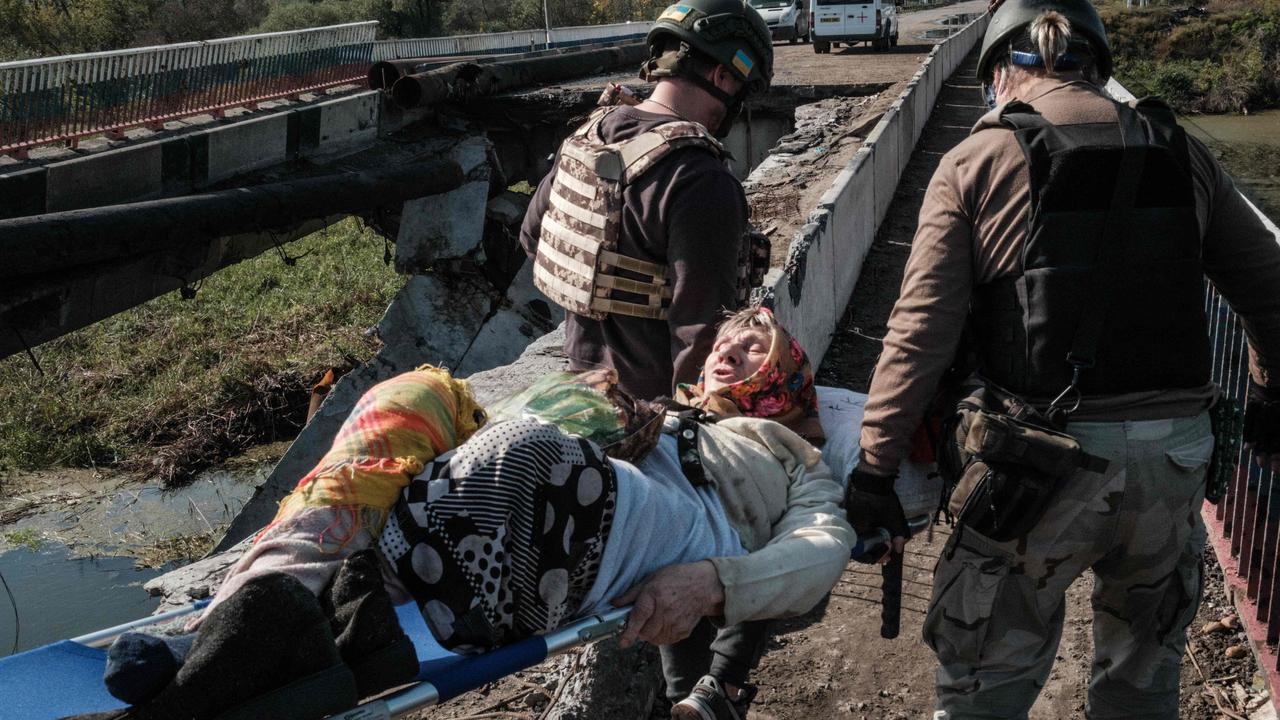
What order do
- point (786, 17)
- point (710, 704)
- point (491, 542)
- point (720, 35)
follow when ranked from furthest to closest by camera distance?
point (786, 17) → point (720, 35) → point (710, 704) → point (491, 542)

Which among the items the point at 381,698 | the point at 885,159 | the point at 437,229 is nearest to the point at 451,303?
the point at 437,229

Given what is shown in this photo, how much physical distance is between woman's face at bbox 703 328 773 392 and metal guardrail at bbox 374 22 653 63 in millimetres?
16679

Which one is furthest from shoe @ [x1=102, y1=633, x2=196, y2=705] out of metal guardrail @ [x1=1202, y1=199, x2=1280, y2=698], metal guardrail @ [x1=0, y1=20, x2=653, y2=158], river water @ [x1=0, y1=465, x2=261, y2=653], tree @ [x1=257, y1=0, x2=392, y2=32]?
tree @ [x1=257, y1=0, x2=392, y2=32]

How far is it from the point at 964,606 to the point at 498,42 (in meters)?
25.0

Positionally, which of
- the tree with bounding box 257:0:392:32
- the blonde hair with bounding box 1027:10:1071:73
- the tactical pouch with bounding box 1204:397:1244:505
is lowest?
the tactical pouch with bounding box 1204:397:1244:505

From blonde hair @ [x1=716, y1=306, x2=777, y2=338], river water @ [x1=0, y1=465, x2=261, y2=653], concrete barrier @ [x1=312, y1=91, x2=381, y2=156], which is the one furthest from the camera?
concrete barrier @ [x1=312, y1=91, x2=381, y2=156]

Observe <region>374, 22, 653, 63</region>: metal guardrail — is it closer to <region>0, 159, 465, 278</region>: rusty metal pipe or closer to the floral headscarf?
<region>0, 159, 465, 278</region>: rusty metal pipe

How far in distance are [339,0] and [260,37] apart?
38.9m

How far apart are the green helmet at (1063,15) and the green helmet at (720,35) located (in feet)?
2.28

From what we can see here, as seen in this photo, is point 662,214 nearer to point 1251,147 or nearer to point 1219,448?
point 1219,448

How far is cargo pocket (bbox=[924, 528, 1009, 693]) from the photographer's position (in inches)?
111

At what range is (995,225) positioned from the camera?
2691 mm

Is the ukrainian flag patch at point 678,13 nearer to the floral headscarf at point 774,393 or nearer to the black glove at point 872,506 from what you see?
the floral headscarf at point 774,393

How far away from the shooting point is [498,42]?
2611 cm
